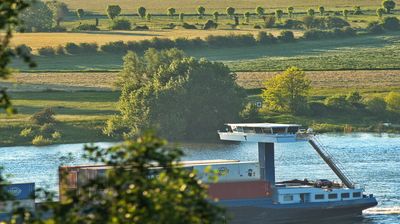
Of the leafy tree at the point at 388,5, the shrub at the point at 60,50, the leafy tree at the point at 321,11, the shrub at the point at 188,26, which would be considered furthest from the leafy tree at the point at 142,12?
the shrub at the point at 60,50

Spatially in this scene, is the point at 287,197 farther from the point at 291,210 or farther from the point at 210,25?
the point at 210,25

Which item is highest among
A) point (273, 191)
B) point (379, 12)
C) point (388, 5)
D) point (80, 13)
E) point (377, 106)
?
point (273, 191)

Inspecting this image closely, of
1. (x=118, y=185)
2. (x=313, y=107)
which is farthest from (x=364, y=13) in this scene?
(x=118, y=185)

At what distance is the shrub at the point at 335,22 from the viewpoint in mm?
179000

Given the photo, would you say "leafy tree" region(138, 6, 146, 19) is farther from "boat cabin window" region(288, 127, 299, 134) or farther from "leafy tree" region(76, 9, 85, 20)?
"boat cabin window" region(288, 127, 299, 134)

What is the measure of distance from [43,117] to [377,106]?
95.9 ft

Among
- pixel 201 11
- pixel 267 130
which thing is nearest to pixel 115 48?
pixel 201 11

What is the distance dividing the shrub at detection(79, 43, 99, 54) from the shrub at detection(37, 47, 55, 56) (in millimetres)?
3547

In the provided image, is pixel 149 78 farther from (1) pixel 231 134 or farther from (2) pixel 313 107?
(1) pixel 231 134

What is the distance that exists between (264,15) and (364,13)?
579 inches

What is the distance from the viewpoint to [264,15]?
628 ft

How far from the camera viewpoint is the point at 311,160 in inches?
3548

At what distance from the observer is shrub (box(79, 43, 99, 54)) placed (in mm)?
154625

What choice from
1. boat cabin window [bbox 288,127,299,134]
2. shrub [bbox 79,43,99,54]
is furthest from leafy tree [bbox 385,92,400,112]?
shrub [bbox 79,43,99,54]
